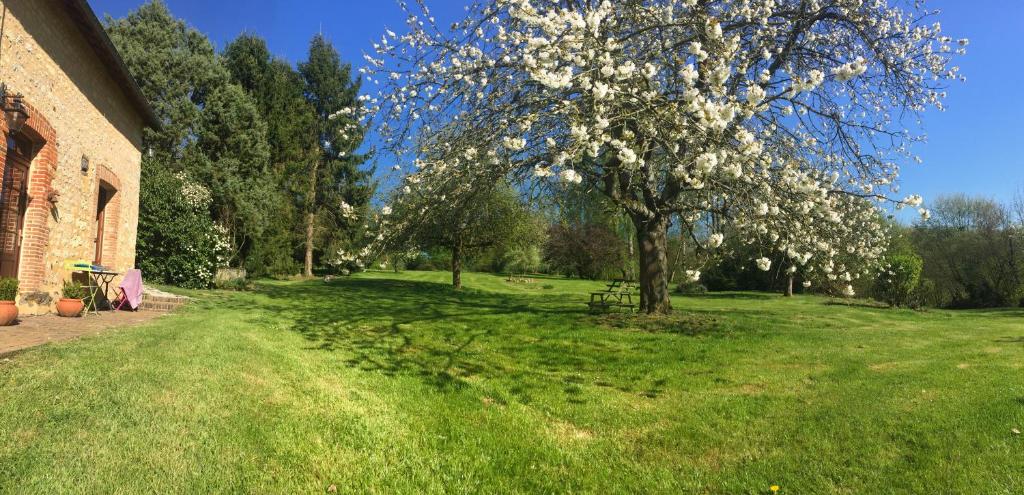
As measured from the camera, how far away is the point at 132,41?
22.7 metres

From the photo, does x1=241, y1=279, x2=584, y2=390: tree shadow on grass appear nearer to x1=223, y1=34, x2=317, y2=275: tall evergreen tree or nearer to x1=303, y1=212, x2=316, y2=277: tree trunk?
x1=223, y1=34, x2=317, y2=275: tall evergreen tree

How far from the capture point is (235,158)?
922 inches

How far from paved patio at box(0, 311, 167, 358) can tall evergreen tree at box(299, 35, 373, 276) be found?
20799 mm

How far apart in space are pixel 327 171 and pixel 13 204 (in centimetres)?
2346

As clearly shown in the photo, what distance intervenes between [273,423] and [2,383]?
1.98 m

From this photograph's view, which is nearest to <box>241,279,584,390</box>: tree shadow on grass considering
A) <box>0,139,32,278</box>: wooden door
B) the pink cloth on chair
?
the pink cloth on chair

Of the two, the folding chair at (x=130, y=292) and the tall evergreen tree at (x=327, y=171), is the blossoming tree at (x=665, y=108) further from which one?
the tall evergreen tree at (x=327, y=171)

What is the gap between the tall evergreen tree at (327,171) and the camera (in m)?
29.9

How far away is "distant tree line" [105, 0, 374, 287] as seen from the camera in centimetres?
1625

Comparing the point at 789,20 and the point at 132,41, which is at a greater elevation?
the point at 132,41

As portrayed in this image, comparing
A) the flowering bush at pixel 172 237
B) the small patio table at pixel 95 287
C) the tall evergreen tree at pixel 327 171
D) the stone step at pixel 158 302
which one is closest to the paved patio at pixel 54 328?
the small patio table at pixel 95 287

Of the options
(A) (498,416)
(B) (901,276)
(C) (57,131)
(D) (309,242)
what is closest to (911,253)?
(B) (901,276)

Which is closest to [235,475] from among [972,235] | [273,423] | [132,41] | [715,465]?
[273,423]

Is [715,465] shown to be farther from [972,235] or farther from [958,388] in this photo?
[972,235]
